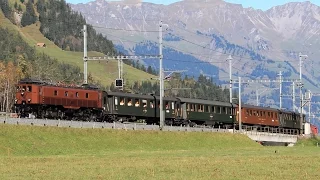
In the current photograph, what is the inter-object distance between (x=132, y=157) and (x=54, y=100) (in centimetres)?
2752

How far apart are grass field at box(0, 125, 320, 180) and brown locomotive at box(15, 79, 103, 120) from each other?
7.64 meters

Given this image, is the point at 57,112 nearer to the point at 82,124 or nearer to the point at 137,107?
the point at 82,124

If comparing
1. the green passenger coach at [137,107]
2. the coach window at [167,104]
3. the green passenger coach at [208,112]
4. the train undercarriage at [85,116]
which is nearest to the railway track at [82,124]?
the green passenger coach at [137,107]

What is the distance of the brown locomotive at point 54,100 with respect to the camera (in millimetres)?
83625

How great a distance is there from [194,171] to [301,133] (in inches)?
3771

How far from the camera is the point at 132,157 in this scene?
195ft

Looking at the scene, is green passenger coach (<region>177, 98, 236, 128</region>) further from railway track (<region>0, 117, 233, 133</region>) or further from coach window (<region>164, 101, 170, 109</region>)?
railway track (<region>0, 117, 233, 133</region>)

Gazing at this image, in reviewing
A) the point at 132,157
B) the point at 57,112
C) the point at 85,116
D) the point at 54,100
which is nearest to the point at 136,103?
the point at 85,116

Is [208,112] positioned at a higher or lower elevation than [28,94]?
lower

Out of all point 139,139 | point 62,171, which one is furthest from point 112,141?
point 62,171

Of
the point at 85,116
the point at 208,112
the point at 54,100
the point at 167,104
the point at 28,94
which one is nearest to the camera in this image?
the point at 28,94

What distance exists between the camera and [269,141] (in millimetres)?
119375

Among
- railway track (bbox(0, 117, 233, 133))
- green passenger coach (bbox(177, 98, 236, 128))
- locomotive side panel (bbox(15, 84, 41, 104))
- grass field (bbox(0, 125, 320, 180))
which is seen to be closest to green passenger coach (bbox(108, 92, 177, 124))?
green passenger coach (bbox(177, 98, 236, 128))

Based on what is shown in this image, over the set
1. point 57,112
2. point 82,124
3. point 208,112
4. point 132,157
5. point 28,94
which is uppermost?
point 28,94
